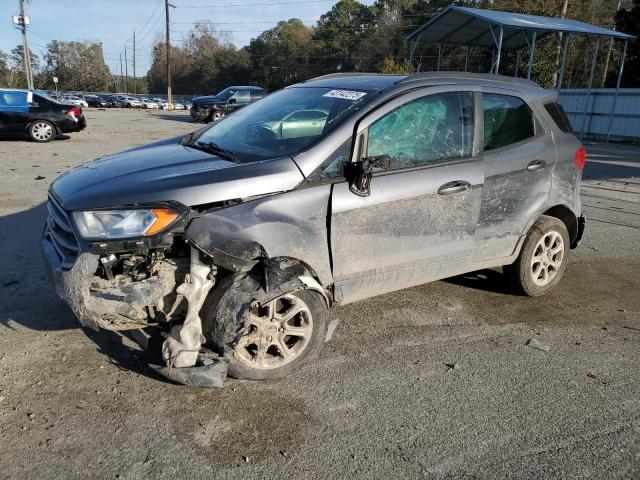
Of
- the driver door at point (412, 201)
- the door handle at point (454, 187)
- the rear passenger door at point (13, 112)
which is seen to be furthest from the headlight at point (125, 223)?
the rear passenger door at point (13, 112)

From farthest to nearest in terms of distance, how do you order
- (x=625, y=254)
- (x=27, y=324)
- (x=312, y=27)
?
(x=312, y=27) → (x=625, y=254) → (x=27, y=324)

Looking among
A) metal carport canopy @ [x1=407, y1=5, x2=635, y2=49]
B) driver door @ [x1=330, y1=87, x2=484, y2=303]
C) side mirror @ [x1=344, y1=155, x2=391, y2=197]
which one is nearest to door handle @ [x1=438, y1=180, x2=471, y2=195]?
driver door @ [x1=330, y1=87, x2=484, y2=303]

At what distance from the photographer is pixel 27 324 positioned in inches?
146

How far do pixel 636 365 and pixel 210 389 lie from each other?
2837mm

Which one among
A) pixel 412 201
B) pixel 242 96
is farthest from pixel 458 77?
pixel 242 96

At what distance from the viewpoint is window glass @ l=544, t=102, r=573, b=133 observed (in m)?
4.43

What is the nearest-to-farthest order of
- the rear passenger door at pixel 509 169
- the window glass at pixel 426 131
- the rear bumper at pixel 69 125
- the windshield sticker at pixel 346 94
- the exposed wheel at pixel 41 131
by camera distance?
1. the window glass at pixel 426 131
2. the windshield sticker at pixel 346 94
3. the rear passenger door at pixel 509 169
4. the exposed wheel at pixel 41 131
5. the rear bumper at pixel 69 125

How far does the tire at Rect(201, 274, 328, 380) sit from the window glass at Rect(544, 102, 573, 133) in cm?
277

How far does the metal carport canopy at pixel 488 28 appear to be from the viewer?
19.5 metres

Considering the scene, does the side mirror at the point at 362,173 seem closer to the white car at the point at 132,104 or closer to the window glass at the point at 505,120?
the window glass at the point at 505,120

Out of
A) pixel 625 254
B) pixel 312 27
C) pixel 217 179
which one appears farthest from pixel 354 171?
pixel 312 27

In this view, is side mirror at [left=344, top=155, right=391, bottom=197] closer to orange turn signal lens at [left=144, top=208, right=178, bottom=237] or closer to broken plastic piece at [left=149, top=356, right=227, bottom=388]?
orange turn signal lens at [left=144, top=208, right=178, bottom=237]

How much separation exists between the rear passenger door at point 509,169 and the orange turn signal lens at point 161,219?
2291mm

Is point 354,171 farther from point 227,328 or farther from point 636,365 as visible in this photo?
point 636,365
